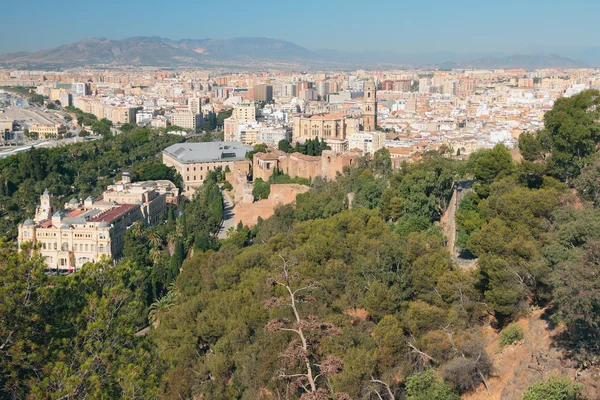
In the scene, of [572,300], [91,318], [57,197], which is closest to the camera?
[91,318]

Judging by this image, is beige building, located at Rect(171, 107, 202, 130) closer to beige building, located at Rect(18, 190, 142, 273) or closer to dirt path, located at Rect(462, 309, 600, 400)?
beige building, located at Rect(18, 190, 142, 273)

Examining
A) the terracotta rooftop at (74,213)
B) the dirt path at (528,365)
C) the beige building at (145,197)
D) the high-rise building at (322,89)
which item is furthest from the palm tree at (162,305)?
the high-rise building at (322,89)

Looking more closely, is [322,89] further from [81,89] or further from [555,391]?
[555,391]

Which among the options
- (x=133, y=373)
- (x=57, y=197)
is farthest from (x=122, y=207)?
(x=133, y=373)

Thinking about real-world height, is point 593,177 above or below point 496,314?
above

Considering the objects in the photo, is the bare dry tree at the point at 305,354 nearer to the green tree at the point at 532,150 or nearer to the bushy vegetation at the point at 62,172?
the green tree at the point at 532,150

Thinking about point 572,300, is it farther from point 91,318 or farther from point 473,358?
point 91,318

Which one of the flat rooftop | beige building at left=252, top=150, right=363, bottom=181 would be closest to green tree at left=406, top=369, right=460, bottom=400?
beige building at left=252, top=150, right=363, bottom=181

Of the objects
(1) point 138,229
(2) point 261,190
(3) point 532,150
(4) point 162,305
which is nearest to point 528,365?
(3) point 532,150
